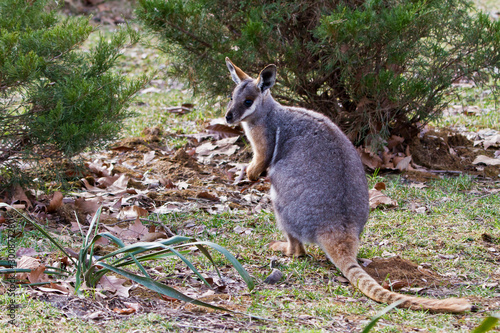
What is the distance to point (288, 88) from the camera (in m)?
7.04

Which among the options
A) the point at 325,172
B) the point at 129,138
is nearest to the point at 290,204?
the point at 325,172

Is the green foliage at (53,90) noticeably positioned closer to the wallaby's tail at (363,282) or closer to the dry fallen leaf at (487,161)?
the wallaby's tail at (363,282)

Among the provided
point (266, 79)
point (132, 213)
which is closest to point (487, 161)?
point (266, 79)

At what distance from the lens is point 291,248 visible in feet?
14.8

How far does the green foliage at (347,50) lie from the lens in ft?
19.8

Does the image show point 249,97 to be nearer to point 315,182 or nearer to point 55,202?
point 315,182

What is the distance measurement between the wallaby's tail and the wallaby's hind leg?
0.39 meters

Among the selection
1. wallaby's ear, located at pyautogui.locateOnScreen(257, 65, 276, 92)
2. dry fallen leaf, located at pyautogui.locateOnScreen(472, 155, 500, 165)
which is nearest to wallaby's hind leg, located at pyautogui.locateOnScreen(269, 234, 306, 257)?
wallaby's ear, located at pyautogui.locateOnScreen(257, 65, 276, 92)

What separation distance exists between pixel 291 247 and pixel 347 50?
8.73 ft

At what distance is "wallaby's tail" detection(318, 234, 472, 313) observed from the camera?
3.32 meters

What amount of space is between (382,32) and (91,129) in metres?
3.25

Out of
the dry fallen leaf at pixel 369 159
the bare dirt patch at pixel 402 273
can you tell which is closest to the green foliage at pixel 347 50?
the dry fallen leaf at pixel 369 159

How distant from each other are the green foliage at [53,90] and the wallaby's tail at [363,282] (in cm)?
223

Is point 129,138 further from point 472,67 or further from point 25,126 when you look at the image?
point 472,67
